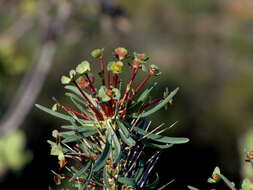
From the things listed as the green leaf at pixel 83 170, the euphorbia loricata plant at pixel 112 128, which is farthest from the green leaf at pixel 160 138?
the green leaf at pixel 83 170

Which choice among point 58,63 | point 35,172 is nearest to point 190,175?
point 35,172

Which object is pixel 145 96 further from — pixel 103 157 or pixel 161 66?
pixel 161 66

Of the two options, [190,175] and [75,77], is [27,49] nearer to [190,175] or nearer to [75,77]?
[190,175]

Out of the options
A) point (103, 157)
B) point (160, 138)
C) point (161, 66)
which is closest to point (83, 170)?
point (103, 157)

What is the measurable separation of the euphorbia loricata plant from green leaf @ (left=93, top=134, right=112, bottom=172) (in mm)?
11

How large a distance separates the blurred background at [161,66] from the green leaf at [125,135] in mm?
226

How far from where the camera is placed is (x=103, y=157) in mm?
832

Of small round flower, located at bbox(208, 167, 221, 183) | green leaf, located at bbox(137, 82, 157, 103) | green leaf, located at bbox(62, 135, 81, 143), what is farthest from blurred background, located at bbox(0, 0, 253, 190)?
green leaf, located at bbox(62, 135, 81, 143)

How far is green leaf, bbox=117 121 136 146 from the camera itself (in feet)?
2.79

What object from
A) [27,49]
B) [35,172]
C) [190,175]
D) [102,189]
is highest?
[102,189]

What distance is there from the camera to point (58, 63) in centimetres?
1450

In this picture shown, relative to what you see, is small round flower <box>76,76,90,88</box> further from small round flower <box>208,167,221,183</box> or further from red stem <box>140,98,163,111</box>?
small round flower <box>208,167,221,183</box>

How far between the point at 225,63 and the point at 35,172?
388 inches

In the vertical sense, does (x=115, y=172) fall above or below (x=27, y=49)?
above
